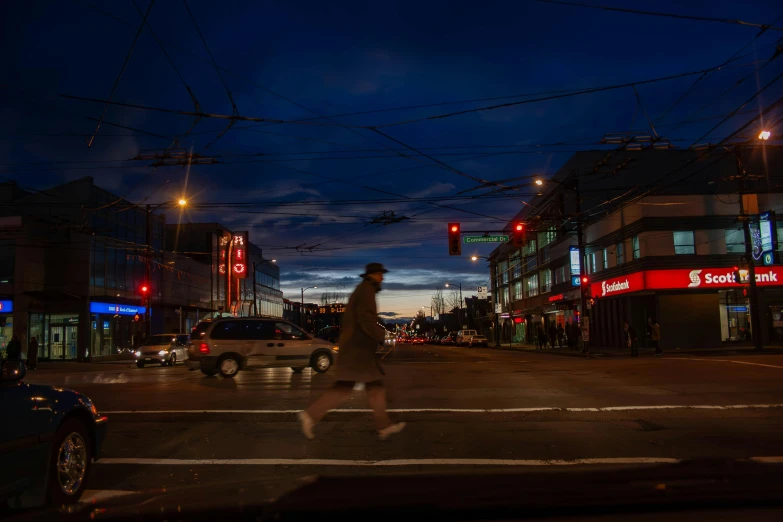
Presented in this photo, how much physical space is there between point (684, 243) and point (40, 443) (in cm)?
3632

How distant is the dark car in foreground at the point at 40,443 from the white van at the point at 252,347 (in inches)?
503

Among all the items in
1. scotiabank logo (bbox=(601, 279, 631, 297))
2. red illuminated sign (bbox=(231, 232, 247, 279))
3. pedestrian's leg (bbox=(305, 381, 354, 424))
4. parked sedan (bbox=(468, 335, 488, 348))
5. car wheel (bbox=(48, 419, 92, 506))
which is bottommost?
parked sedan (bbox=(468, 335, 488, 348))

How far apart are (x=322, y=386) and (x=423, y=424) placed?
574 cm

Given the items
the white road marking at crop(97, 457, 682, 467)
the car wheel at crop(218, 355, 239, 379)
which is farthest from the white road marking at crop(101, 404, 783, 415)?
the car wheel at crop(218, 355, 239, 379)

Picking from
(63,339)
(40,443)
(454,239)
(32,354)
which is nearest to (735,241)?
(454,239)

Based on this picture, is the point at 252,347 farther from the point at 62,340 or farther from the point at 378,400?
the point at 62,340

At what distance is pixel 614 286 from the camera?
40000 mm

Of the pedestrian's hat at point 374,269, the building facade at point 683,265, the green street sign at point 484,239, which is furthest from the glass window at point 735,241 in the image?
the pedestrian's hat at point 374,269

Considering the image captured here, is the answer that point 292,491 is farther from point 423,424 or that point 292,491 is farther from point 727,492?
point 423,424

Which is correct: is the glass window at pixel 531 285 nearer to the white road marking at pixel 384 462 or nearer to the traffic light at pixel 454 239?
the traffic light at pixel 454 239

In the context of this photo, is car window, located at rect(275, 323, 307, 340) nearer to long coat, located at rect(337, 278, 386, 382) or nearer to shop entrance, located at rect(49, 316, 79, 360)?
long coat, located at rect(337, 278, 386, 382)

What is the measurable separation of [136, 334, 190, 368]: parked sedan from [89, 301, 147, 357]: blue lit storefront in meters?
5.13

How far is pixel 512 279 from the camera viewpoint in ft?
254

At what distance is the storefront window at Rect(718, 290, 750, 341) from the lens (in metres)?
37.5
